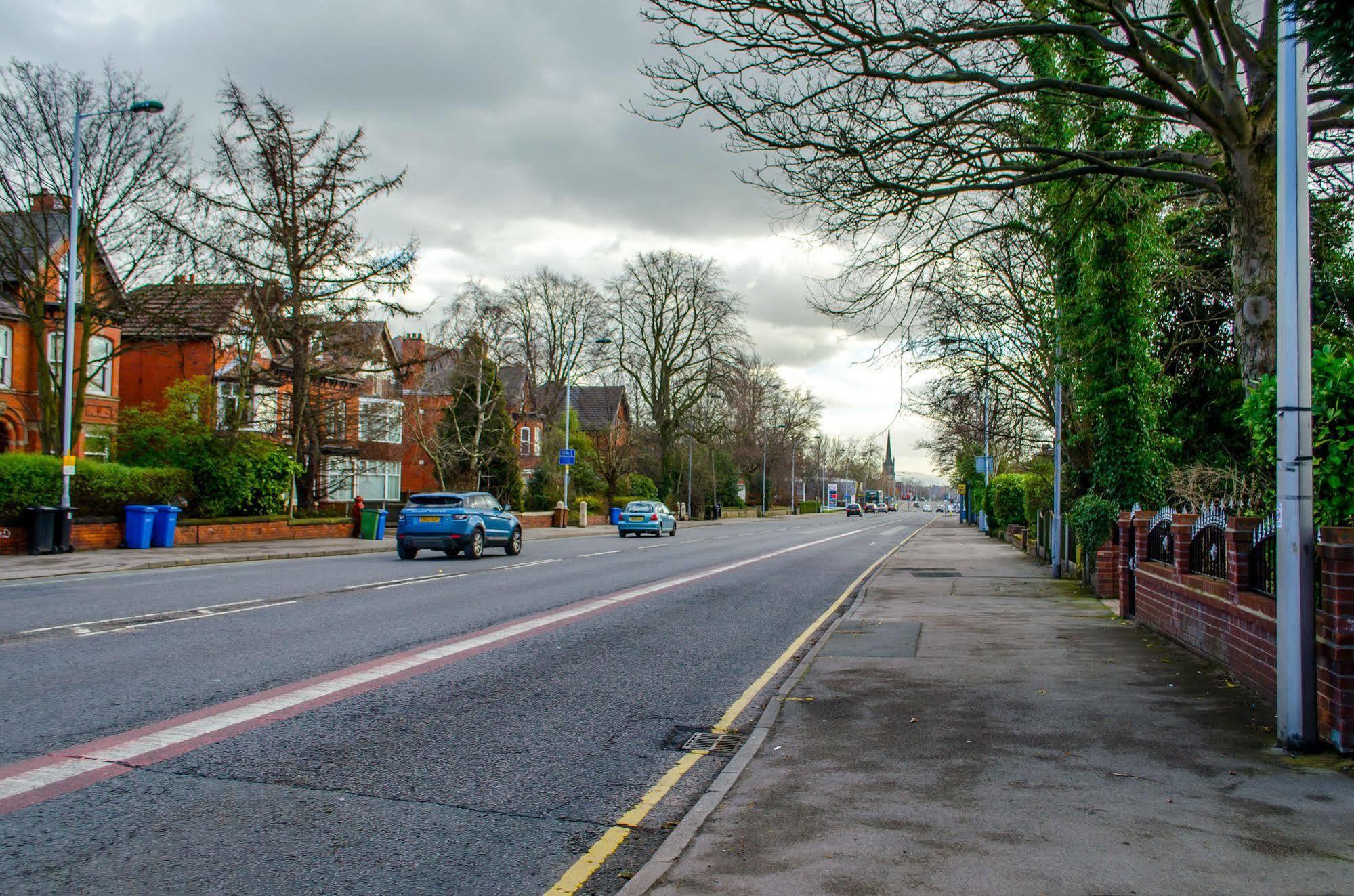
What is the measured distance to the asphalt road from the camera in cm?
415

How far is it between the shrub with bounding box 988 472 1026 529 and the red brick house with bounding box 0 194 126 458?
94.2ft

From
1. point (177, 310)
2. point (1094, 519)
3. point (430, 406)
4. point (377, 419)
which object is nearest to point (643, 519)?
point (377, 419)

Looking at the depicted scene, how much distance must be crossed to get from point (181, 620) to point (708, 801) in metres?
8.50

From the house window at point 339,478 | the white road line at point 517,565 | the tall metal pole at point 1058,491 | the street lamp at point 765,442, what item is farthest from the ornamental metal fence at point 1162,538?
the street lamp at point 765,442

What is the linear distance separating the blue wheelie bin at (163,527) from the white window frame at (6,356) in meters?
12.1

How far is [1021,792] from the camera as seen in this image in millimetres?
5039

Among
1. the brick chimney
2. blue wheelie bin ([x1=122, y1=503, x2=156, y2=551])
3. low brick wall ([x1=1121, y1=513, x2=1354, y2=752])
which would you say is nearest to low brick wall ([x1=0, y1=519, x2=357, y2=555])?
blue wheelie bin ([x1=122, y1=503, x2=156, y2=551])

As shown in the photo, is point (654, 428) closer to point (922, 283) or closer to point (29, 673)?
point (922, 283)

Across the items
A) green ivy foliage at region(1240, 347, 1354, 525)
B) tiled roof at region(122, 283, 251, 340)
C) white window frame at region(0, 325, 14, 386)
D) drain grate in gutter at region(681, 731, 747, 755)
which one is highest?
tiled roof at region(122, 283, 251, 340)

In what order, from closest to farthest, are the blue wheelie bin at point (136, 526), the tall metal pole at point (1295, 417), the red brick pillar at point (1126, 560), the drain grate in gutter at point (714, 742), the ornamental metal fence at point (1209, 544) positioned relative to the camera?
the tall metal pole at point (1295, 417), the drain grate in gutter at point (714, 742), the ornamental metal fence at point (1209, 544), the red brick pillar at point (1126, 560), the blue wheelie bin at point (136, 526)

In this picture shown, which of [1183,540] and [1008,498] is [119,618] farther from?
[1008,498]

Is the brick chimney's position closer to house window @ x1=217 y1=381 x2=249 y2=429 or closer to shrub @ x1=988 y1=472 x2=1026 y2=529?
house window @ x1=217 y1=381 x2=249 y2=429

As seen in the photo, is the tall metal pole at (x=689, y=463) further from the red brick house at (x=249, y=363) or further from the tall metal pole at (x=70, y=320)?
the tall metal pole at (x=70, y=320)

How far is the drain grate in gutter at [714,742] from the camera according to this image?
6.23 meters
